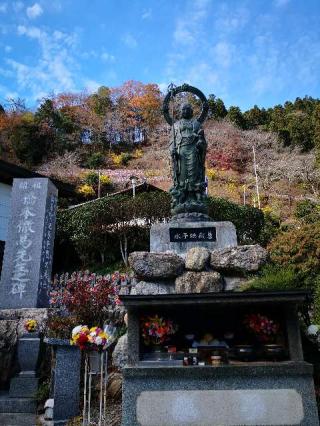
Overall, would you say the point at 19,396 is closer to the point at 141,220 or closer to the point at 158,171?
the point at 141,220

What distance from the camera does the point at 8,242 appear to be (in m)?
10.2

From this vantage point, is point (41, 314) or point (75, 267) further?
point (75, 267)

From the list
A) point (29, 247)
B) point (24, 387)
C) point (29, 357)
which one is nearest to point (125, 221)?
point (29, 247)

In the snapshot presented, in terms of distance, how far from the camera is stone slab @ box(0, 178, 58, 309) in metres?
9.70

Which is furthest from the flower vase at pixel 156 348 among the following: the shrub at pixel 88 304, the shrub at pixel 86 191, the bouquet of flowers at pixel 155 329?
the shrub at pixel 86 191

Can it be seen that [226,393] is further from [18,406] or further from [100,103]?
[100,103]

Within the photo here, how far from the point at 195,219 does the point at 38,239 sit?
14.8ft

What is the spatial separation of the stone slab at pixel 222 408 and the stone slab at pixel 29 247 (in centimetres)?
598

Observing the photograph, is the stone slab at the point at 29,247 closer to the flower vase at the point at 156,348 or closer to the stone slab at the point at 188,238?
the stone slab at the point at 188,238

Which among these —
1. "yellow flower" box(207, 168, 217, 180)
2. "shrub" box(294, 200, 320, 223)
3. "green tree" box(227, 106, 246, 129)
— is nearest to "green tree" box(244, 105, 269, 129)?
"green tree" box(227, 106, 246, 129)

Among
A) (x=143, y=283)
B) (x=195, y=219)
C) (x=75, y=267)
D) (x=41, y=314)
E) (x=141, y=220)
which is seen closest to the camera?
(x=143, y=283)

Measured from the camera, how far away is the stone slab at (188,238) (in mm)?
7836

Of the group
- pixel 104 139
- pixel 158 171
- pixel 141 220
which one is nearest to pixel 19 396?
pixel 141 220

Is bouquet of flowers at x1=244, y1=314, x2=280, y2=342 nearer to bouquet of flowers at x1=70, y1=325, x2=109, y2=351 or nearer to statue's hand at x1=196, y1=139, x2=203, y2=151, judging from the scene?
bouquet of flowers at x1=70, y1=325, x2=109, y2=351
